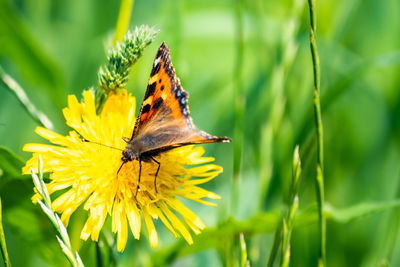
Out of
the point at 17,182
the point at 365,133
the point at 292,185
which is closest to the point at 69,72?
the point at 17,182

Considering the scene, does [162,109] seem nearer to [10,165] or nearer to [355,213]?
[10,165]

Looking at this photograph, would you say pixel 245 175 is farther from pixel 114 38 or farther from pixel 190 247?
pixel 114 38

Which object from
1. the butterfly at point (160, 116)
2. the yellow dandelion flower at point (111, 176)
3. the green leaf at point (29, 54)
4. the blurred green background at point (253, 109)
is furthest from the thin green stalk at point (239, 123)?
the green leaf at point (29, 54)

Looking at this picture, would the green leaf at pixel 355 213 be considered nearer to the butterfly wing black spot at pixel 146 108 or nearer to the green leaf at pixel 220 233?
the green leaf at pixel 220 233

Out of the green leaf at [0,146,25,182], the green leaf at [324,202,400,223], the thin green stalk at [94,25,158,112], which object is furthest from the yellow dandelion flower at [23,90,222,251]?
the green leaf at [324,202,400,223]

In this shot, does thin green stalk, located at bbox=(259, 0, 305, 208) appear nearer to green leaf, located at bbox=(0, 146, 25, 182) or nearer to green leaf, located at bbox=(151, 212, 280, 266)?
green leaf, located at bbox=(151, 212, 280, 266)

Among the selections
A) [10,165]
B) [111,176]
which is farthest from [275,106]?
[10,165]
